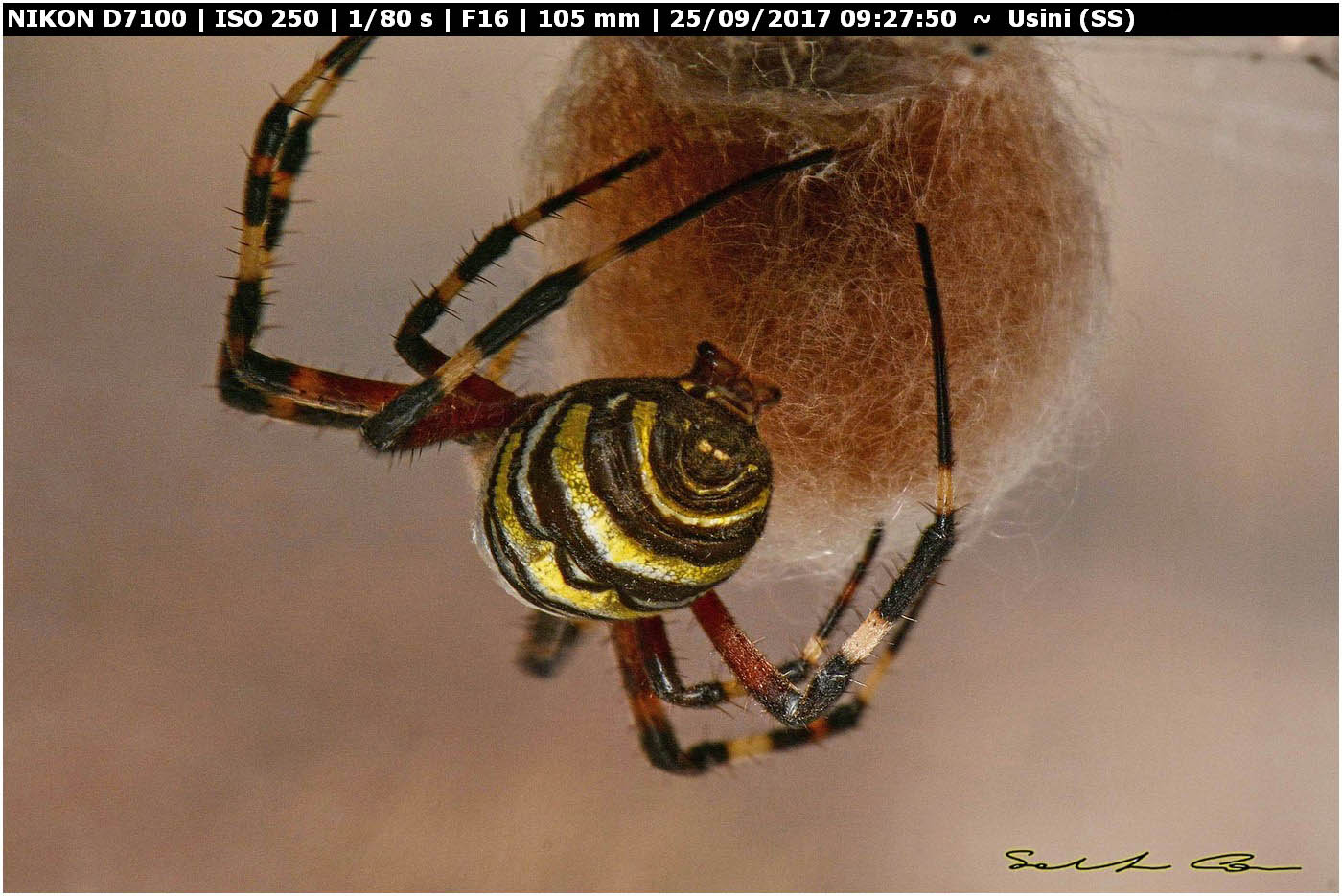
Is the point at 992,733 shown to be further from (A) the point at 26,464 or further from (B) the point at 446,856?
(A) the point at 26,464

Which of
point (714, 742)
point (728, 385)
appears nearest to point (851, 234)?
point (728, 385)
